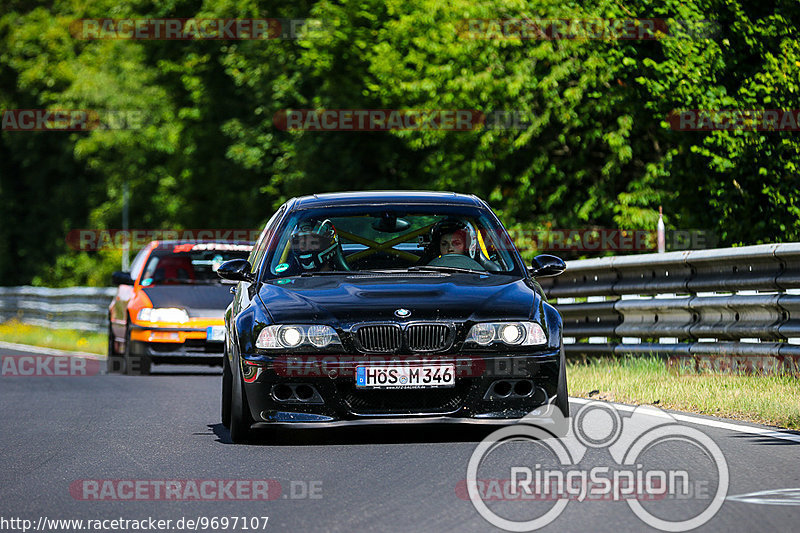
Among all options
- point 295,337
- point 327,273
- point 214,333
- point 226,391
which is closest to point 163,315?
point 214,333

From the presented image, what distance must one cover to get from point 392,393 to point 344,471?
0.98m

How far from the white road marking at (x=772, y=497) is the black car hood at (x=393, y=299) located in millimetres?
2474

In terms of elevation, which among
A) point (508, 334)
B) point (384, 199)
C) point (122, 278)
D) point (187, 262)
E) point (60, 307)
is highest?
point (384, 199)

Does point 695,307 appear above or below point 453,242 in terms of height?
below

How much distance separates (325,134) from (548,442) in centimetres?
3762

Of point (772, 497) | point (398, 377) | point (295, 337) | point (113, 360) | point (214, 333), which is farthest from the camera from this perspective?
point (113, 360)

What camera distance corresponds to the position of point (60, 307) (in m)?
34.8

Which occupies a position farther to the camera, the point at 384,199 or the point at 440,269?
the point at 384,199

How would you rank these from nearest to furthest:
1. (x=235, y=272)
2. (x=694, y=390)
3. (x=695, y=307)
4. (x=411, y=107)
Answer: (x=235, y=272)
(x=694, y=390)
(x=695, y=307)
(x=411, y=107)

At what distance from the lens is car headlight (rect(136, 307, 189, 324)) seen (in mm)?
18719

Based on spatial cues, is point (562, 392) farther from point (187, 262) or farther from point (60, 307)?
point (60, 307)

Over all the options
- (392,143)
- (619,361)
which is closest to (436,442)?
(619,361)

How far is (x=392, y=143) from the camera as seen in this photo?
46250mm

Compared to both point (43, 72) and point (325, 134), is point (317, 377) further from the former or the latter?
point (43, 72)
